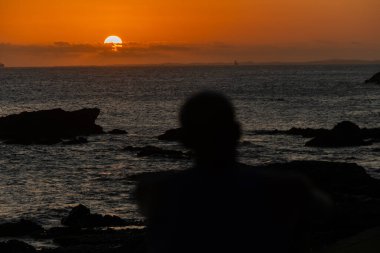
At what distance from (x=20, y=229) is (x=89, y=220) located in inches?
94.4

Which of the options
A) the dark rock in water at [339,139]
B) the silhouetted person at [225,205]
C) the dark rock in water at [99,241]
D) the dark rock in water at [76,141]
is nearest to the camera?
the silhouetted person at [225,205]

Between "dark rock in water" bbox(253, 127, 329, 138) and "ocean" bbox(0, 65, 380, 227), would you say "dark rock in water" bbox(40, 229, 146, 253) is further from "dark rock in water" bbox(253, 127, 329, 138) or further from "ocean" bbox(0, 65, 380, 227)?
"dark rock in water" bbox(253, 127, 329, 138)

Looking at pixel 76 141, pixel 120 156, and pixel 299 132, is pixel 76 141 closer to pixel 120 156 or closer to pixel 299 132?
pixel 120 156

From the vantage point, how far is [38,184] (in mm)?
37969

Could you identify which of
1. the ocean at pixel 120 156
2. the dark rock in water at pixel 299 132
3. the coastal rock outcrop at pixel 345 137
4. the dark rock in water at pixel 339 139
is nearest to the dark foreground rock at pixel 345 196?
the ocean at pixel 120 156

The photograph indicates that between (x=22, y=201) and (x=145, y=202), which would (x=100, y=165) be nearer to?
(x=22, y=201)

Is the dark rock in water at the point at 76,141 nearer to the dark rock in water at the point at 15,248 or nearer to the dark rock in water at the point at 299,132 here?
the dark rock in water at the point at 299,132

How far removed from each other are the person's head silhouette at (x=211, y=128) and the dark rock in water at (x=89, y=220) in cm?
2286

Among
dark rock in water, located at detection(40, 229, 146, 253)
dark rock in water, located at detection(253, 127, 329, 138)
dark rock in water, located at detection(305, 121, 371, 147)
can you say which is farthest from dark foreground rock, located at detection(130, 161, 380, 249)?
dark rock in water, located at detection(253, 127, 329, 138)

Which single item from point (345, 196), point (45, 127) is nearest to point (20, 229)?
point (345, 196)

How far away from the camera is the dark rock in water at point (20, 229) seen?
24.7 meters

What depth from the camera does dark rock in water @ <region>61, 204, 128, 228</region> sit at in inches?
1003

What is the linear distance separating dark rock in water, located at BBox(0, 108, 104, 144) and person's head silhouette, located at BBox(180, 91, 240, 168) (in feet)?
199

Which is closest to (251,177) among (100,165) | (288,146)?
(100,165)
